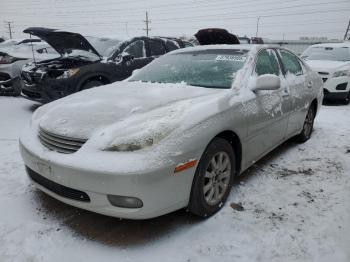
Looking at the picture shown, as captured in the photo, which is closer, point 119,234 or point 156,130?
point 156,130

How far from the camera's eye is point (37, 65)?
662 centimetres

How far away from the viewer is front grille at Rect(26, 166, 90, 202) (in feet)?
8.05

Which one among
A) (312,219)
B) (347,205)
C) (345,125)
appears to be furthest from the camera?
(345,125)

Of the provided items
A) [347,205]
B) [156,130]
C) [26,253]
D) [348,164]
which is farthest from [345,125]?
[26,253]

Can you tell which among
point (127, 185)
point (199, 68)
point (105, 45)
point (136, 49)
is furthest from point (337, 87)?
point (127, 185)

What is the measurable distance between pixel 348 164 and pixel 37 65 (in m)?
5.68

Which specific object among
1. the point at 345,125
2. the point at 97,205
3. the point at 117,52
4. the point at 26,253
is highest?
the point at 117,52

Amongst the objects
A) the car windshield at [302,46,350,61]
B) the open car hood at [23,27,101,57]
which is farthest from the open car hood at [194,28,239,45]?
the open car hood at [23,27,101,57]

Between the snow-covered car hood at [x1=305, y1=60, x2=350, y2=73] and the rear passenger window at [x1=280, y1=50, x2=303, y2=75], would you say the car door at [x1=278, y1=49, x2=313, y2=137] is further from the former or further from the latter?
the snow-covered car hood at [x1=305, y1=60, x2=350, y2=73]

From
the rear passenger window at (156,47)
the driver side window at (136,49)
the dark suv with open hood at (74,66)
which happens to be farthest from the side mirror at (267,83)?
the rear passenger window at (156,47)

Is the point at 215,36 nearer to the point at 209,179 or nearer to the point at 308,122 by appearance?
the point at 308,122

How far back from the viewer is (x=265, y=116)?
347 cm

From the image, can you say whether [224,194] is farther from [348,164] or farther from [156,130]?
[348,164]

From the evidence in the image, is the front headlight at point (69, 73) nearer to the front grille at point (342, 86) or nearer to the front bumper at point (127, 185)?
the front bumper at point (127, 185)
